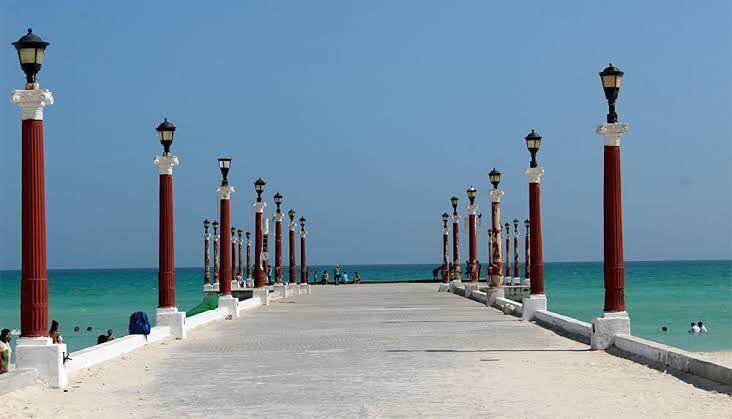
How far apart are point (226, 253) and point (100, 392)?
2353 cm

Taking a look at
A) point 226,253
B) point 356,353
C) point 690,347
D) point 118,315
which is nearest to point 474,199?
point 690,347

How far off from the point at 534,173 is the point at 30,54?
1767 centimetres

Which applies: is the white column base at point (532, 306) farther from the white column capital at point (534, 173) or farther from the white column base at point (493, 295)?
the white column base at point (493, 295)

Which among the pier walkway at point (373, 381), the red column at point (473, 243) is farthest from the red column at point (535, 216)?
the red column at point (473, 243)

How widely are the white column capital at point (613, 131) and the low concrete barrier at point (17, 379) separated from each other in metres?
11.4

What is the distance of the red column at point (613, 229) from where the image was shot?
23266mm

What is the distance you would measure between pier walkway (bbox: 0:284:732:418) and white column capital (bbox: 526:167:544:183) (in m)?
5.77

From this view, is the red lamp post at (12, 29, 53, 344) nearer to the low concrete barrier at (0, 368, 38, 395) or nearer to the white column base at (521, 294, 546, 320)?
the low concrete barrier at (0, 368, 38, 395)

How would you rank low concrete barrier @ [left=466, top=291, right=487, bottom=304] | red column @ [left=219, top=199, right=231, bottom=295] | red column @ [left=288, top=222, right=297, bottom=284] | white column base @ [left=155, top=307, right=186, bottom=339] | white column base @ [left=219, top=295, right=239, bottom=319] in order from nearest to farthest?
1. white column base @ [left=155, top=307, right=186, bottom=339]
2. white column base @ [left=219, top=295, right=239, bottom=319]
3. red column @ [left=219, top=199, right=231, bottom=295]
4. low concrete barrier @ [left=466, top=291, right=487, bottom=304]
5. red column @ [left=288, top=222, right=297, bottom=284]

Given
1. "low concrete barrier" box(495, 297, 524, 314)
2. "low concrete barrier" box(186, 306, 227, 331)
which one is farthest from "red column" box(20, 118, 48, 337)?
"low concrete barrier" box(495, 297, 524, 314)

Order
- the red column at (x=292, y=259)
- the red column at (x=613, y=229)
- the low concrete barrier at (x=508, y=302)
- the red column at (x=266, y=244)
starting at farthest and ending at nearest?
the red column at (x=292, y=259)
the red column at (x=266, y=244)
the low concrete barrier at (x=508, y=302)
the red column at (x=613, y=229)

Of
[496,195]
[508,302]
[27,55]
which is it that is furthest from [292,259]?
[27,55]

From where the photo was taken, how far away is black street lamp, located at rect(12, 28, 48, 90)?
18000 mm

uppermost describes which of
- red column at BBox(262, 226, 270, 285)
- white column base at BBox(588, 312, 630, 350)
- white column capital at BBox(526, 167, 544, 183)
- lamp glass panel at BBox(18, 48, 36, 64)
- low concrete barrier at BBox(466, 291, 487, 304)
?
lamp glass panel at BBox(18, 48, 36, 64)
